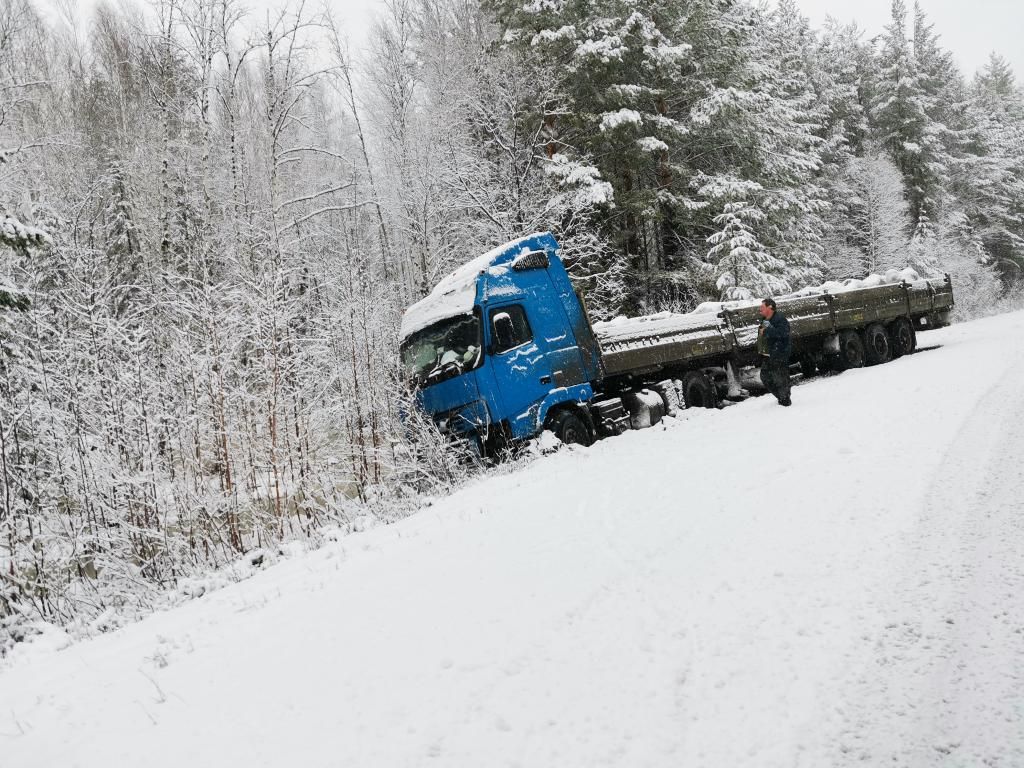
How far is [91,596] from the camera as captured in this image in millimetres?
6461

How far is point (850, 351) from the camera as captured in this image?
1523 cm

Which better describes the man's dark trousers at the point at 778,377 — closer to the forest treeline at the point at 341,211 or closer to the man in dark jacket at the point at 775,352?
the man in dark jacket at the point at 775,352

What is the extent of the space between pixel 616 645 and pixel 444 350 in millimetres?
6626

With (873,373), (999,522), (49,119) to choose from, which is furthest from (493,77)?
(49,119)

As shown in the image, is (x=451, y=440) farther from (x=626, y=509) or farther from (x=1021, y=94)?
(x=1021, y=94)

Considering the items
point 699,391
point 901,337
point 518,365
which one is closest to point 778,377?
point 699,391

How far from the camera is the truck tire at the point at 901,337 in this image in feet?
53.5

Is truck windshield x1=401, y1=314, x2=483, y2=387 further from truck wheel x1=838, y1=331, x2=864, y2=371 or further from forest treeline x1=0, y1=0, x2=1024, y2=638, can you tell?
truck wheel x1=838, y1=331, x2=864, y2=371

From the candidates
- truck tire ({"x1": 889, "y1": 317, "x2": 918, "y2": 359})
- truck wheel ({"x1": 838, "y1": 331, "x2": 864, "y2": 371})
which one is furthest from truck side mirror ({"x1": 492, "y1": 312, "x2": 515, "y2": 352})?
truck tire ({"x1": 889, "y1": 317, "x2": 918, "y2": 359})

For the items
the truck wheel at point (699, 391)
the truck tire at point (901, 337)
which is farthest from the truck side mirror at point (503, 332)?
the truck tire at point (901, 337)

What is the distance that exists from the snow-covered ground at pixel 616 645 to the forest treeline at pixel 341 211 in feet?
9.24

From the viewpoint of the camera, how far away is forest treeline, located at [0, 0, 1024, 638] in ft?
23.9

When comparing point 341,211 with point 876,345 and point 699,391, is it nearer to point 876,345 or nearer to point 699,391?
point 699,391

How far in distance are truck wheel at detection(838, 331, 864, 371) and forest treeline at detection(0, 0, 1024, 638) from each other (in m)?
4.68
